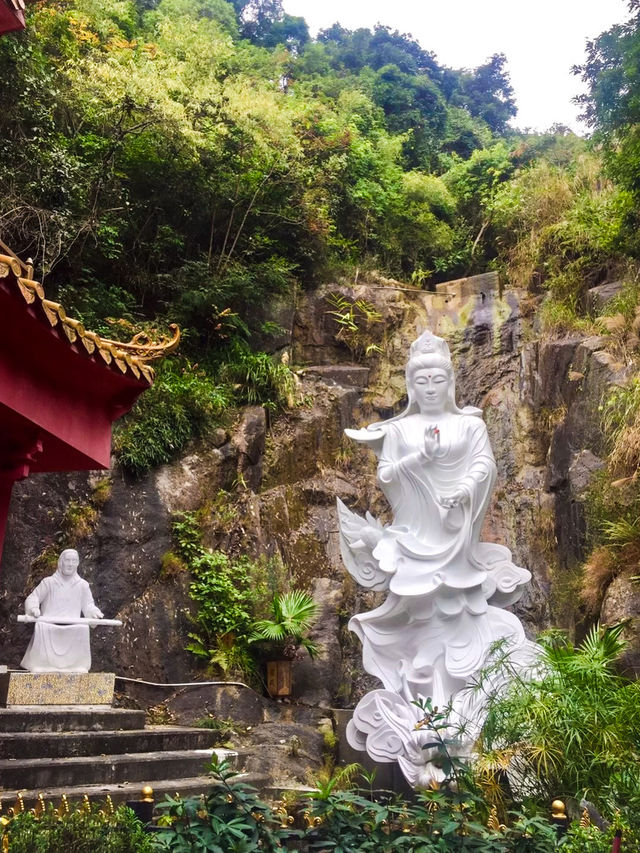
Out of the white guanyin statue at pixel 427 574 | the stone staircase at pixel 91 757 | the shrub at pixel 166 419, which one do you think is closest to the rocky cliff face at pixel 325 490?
the shrub at pixel 166 419

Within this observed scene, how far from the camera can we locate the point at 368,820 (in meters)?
3.80

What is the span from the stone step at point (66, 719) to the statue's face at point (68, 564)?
4.44ft

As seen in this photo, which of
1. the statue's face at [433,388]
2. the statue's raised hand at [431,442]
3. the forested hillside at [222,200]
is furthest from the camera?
the forested hillside at [222,200]

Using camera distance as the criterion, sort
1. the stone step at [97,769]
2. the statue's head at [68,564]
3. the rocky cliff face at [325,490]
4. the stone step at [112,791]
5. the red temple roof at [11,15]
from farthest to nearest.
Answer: the rocky cliff face at [325,490] < the statue's head at [68,564] < the stone step at [97,769] < the stone step at [112,791] < the red temple roof at [11,15]

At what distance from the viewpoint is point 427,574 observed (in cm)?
720

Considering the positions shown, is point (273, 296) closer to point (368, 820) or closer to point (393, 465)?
point (393, 465)

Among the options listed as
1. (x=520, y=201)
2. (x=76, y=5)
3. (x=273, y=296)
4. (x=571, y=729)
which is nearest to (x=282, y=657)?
(x=571, y=729)

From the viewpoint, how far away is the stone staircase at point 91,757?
533cm

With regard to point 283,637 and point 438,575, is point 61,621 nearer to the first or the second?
point 283,637

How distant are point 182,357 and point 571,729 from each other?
8.17 m

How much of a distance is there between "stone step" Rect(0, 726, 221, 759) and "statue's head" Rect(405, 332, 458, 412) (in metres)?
3.64

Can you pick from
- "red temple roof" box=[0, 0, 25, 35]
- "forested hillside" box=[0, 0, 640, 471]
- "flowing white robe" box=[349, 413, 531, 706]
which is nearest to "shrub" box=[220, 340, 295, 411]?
"forested hillside" box=[0, 0, 640, 471]

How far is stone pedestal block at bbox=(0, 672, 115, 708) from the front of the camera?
258 inches

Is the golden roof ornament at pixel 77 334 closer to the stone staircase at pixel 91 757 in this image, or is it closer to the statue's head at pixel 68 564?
the stone staircase at pixel 91 757
